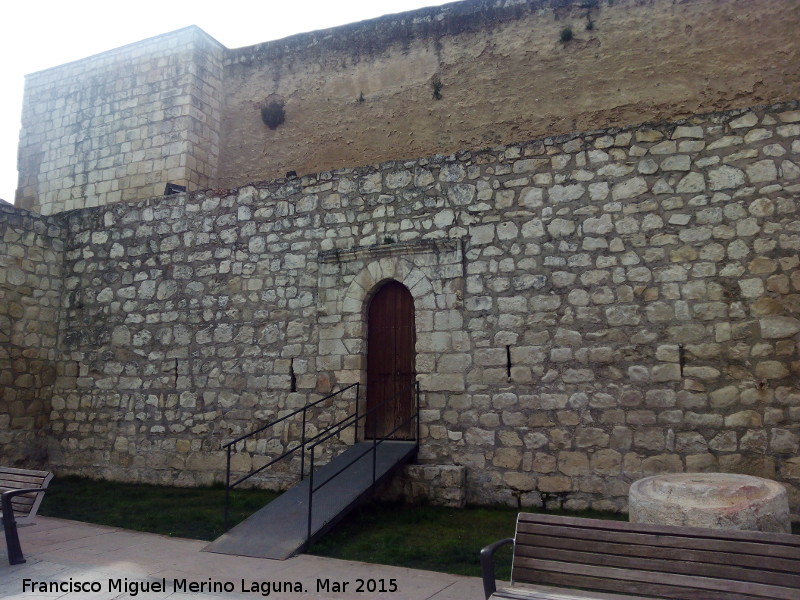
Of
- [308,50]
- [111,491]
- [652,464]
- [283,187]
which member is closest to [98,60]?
[308,50]

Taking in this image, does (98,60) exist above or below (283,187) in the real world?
above

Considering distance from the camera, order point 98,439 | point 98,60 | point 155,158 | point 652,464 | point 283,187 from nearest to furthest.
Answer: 1. point 652,464
2. point 283,187
3. point 98,439
4. point 155,158
5. point 98,60

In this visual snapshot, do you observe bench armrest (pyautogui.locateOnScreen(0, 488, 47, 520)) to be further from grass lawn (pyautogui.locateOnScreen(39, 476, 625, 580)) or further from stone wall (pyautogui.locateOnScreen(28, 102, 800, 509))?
stone wall (pyautogui.locateOnScreen(28, 102, 800, 509))

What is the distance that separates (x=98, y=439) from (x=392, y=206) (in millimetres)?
5458

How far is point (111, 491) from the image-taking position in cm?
827

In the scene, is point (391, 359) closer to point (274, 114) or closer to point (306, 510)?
point (306, 510)

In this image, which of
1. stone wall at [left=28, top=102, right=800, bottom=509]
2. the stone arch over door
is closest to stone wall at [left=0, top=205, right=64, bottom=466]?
stone wall at [left=28, top=102, right=800, bottom=509]

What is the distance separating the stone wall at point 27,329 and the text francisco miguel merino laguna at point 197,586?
17.6ft

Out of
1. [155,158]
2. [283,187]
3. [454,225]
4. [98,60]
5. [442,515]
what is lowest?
[442,515]

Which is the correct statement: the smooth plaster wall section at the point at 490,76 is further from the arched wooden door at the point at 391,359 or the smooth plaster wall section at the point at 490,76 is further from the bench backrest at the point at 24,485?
the bench backrest at the point at 24,485

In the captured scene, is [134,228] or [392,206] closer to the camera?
[392,206]

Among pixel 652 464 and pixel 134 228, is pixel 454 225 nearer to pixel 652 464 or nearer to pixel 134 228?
pixel 652 464

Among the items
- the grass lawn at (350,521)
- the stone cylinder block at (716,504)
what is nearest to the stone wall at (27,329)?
the grass lawn at (350,521)

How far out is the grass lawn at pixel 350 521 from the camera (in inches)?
206
